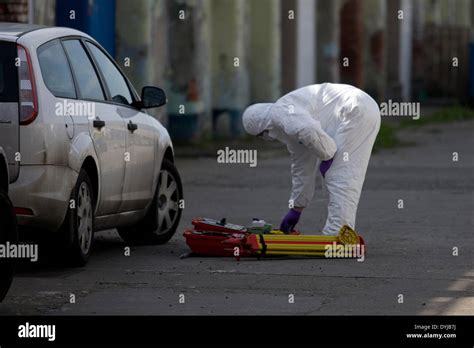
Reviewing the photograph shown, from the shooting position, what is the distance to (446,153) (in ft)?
74.4

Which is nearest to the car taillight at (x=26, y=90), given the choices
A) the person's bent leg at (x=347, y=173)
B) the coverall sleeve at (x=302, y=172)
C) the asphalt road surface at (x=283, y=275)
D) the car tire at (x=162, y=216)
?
the asphalt road surface at (x=283, y=275)

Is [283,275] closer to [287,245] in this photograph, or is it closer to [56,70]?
[287,245]

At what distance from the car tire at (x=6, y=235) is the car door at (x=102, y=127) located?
2.08 m

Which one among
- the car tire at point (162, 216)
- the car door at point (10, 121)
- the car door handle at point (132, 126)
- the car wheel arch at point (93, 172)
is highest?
the car door at point (10, 121)

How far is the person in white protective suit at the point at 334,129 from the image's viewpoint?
11.2 metres

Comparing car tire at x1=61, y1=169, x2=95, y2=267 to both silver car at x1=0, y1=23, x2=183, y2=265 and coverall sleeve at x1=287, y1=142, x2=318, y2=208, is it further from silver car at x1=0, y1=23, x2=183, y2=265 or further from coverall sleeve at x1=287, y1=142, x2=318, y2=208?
coverall sleeve at x1=287, y1=142, x2=318, y2=208

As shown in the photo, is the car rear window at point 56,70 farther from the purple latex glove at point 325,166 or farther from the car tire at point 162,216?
the purple latex glove at point 325,166

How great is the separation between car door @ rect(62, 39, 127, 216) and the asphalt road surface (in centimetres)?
51

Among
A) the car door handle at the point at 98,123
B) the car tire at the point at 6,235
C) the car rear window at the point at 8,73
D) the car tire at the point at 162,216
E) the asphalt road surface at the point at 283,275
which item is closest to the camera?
the car tire at the point at 6,235

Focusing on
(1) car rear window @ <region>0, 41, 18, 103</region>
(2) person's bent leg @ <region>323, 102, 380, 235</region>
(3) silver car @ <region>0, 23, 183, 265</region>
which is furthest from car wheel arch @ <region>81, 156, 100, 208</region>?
(2) person's bent leg @ <region>323, 102, 380, 235</region>

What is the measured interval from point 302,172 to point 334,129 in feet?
1.68

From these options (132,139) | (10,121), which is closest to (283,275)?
(132,139)
